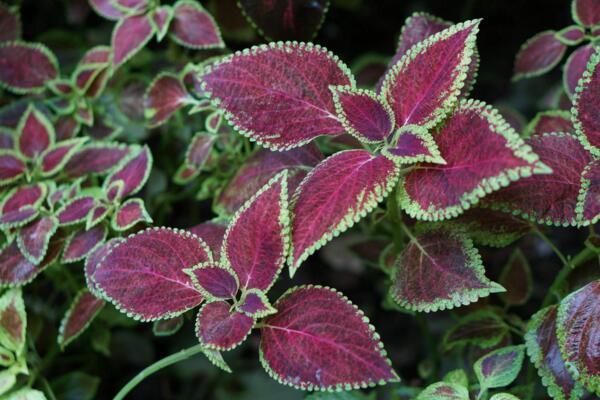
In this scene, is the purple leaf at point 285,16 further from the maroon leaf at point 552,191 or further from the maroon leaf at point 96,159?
the maroon leaf at point 552,191

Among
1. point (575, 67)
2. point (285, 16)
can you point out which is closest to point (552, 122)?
point (575, 67)

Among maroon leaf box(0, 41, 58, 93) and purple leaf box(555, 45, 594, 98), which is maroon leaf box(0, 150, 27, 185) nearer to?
maroon leaf box(0, 41, 58, 93)

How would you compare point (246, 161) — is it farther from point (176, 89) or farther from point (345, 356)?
point (345, 356)

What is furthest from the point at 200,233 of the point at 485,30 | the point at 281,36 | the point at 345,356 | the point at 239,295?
the point at 485,30

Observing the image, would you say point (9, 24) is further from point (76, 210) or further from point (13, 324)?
point (13, 324)

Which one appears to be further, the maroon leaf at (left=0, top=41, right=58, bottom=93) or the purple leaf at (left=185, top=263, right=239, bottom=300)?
the maroon leaf at (left=0, top=41, right=58, bottom=93)

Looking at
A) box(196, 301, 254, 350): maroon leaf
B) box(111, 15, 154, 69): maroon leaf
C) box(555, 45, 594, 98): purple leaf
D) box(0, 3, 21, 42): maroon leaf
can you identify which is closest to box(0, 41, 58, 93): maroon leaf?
box(0, 3, 21, 42): maroon leaf
